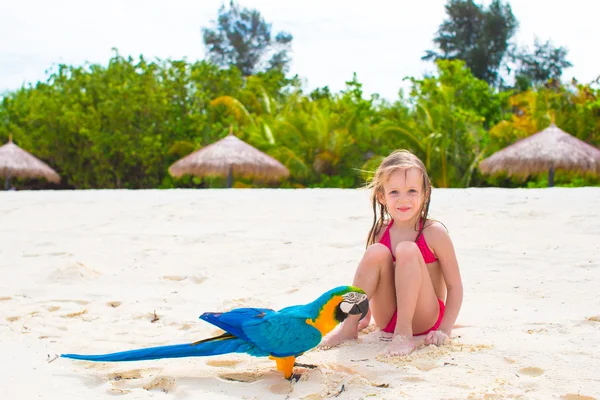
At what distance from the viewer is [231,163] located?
494 inches

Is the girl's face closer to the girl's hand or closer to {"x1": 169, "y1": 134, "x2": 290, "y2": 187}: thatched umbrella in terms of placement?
the girl's hand

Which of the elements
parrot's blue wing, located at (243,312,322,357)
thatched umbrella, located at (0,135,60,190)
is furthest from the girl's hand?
thatched umbrella, located at (0,135,60,190)

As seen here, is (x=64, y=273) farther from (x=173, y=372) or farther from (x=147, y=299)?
(x=173, y=372)

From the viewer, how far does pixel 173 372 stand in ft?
6.55

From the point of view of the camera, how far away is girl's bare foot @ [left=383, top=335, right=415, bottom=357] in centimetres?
208

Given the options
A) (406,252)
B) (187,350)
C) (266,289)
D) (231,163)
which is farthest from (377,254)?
(231,163)

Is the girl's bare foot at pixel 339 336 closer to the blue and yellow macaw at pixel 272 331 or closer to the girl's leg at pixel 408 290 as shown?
the girl's leg at pixel 408 290

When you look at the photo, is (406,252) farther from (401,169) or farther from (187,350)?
(187,350)

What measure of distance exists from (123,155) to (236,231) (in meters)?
12.9

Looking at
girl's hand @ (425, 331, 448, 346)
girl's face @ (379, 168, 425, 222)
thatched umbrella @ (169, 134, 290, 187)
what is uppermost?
thatched umbrella @ (169, 134, 290, 187)

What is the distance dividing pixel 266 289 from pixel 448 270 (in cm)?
119

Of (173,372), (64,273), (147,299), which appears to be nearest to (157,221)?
(64,273)

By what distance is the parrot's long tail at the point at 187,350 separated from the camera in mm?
1751

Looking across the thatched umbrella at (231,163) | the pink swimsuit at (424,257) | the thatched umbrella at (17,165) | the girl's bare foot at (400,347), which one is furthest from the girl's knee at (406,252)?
the thatched umbrella at (17,165)
